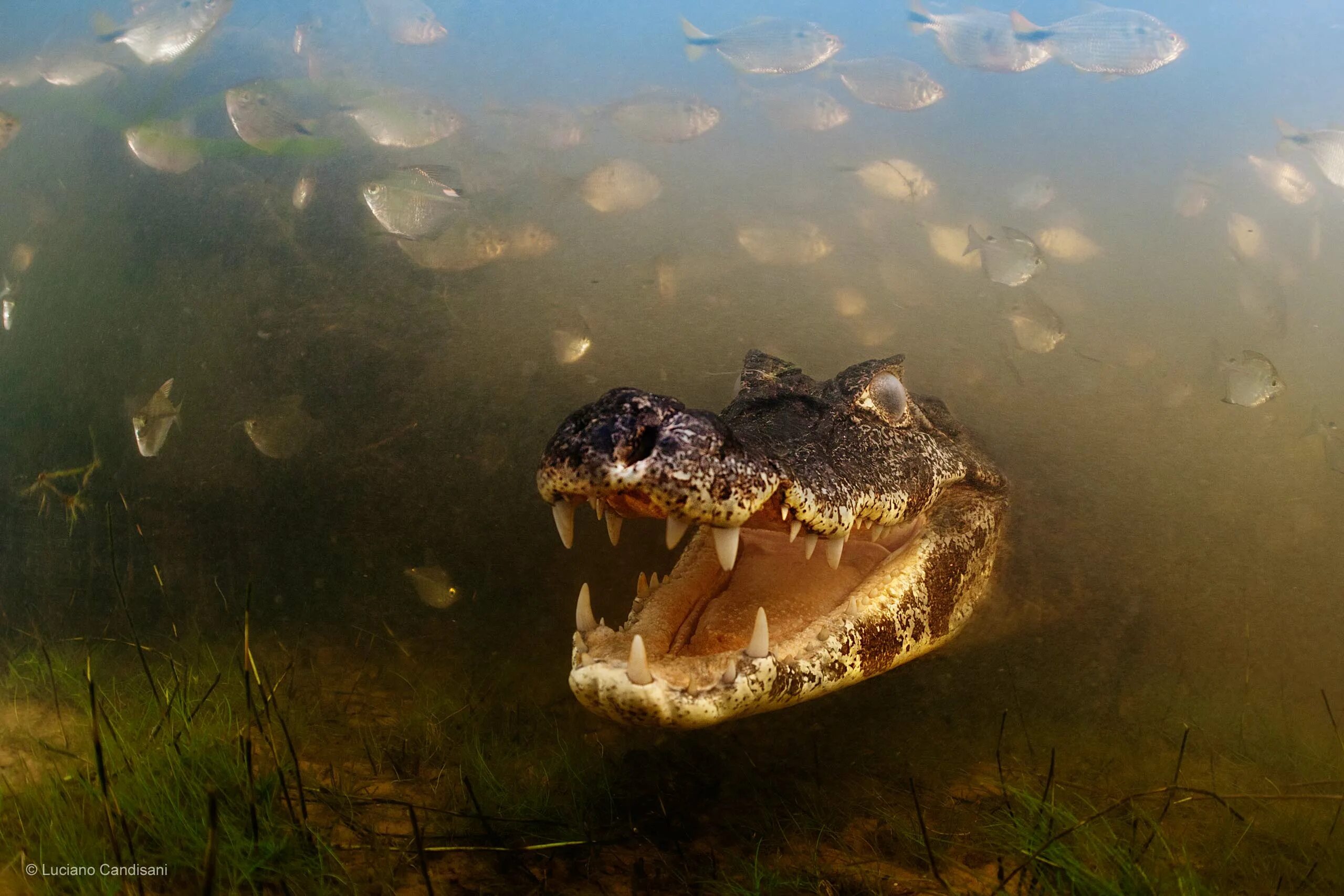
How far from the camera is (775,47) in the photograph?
539 cm

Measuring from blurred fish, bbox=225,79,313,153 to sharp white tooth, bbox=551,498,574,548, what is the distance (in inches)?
168

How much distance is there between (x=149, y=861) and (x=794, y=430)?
2624 millimetres

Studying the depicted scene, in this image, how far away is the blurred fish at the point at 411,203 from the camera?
398cm

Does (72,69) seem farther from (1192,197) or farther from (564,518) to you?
(1192,197)

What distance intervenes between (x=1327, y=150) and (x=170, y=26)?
8106 mm

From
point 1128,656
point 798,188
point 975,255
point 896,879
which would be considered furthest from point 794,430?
point 798,188

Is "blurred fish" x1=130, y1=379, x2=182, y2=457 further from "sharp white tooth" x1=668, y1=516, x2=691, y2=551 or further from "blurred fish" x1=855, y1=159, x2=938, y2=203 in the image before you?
"blurred fish" x1=855, y1=159, x2=938, y2=203

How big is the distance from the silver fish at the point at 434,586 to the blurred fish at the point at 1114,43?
5.75 m

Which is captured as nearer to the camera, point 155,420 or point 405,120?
point 155,420

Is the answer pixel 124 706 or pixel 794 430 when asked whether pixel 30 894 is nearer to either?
pixel 124 706

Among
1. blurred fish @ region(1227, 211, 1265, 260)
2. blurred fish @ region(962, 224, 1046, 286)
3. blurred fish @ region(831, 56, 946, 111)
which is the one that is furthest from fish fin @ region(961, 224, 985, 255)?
blurred fish @ region(1227, 211, 1265, 260)

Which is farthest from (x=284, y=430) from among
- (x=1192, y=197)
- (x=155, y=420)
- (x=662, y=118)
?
(x=1192, y=197)

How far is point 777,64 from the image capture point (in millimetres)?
5422

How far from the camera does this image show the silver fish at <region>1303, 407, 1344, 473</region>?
358 cm
